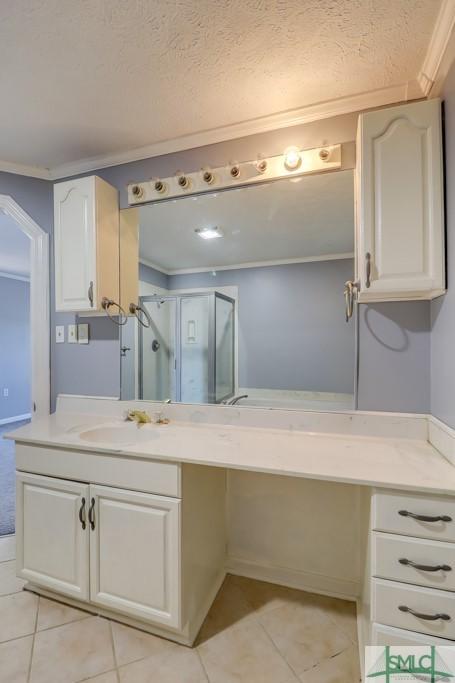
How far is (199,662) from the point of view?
1232 millimetres

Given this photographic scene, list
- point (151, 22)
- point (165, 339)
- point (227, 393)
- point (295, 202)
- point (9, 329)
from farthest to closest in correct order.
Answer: point (9, 329) → point (165, 339) → point (227, 393) → point (295, 202) → point (151, 22)

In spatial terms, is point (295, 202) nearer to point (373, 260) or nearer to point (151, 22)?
point (373, 260)

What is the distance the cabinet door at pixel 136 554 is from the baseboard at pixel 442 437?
1039 millimetres

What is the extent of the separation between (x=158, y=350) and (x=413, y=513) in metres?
1.47

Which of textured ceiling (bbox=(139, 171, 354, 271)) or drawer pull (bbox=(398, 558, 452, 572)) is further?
textured ceiling (bbox=(139, 171, 354, 271))

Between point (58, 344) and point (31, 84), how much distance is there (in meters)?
1.37

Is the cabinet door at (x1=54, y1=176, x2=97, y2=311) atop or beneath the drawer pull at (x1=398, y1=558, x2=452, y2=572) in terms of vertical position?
atop

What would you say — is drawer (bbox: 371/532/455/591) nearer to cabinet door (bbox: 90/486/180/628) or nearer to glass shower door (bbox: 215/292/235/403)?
cabinet door (bbox: 90/486/180/628)

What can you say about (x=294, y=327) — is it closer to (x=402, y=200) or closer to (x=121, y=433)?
(x=402, y=200)

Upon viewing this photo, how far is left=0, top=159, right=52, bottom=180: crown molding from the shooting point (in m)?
1.98

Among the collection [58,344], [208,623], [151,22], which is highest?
[151,22]

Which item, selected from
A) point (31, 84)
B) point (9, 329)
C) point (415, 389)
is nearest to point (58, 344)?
point (31, 84)

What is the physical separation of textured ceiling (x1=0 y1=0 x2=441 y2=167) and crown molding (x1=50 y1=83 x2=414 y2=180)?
0.13 feet

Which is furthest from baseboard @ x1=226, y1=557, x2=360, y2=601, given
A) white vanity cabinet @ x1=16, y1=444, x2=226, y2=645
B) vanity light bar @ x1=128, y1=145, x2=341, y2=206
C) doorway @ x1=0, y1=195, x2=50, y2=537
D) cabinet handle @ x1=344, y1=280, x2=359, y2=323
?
vanity light bar @ x1=128, y1=145, x2=341, y2=206
